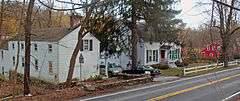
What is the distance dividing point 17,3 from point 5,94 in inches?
313

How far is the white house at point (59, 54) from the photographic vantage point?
38.8 meters

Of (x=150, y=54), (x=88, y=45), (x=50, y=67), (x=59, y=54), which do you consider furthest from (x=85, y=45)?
(x=150, y=54)

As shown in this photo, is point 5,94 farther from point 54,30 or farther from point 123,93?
point 54,30

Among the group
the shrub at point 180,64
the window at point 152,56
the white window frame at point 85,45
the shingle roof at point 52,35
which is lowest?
the shrub at point 180,64

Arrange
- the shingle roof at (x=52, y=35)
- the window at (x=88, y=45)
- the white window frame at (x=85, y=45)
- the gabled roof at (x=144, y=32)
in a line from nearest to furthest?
the shingle roof at (x=52, y=35) → the white window frame at (x=85, y=45) → the window at (x=88, y=45) → the gabled roof at (x=144, y=32)

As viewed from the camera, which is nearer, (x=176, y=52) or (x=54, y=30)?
(x=54, y=30)

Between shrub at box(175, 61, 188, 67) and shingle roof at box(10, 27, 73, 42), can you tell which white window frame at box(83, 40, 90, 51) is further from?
shrub at box(175, 61, 188, 67)

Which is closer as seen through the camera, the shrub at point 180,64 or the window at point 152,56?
the window at point 152,56

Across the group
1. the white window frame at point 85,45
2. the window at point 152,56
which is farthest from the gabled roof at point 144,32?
the window at point 152,56

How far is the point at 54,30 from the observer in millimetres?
42344

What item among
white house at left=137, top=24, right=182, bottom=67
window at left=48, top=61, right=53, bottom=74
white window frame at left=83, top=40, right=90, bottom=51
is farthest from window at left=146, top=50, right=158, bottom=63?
window at left=48, top=61, right=53, bottom=74

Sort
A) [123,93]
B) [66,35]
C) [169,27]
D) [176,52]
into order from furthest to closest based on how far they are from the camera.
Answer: [176,52]
[169,27]
[66,35]
[123,93]

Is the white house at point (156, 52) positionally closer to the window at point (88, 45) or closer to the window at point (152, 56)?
the window at point (152, 56)

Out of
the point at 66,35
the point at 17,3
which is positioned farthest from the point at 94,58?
the point at 17,3
